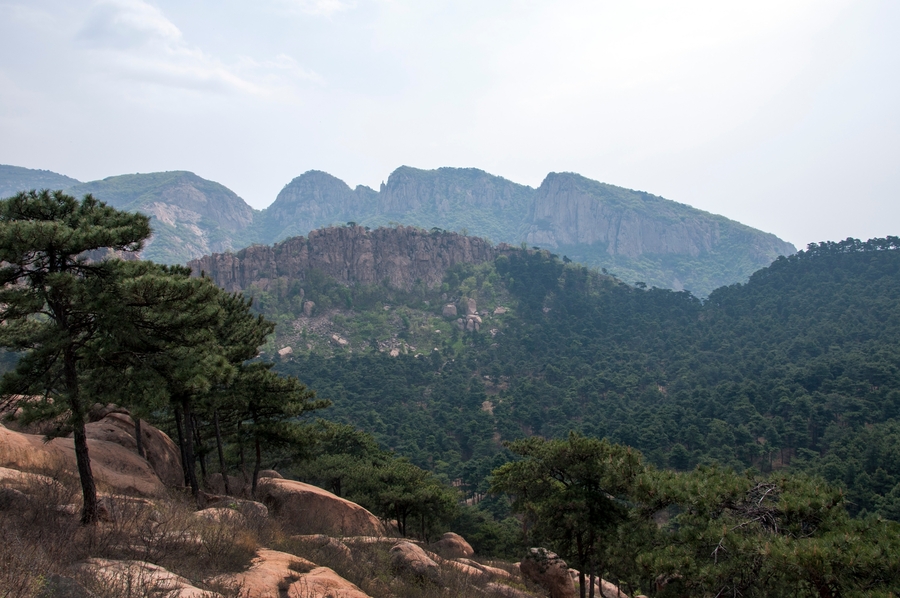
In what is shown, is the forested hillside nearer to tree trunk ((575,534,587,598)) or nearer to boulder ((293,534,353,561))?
tree trunk ((575,534,587,598))

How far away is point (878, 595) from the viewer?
253 inches

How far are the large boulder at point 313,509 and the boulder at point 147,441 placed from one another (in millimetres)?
3036

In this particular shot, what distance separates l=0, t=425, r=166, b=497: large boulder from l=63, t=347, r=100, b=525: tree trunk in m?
3.16

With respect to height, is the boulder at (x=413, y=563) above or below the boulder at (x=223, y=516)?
below

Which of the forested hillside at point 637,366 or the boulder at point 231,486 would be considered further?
the forested hillside at point 637,366

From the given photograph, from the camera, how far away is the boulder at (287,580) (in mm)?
7043

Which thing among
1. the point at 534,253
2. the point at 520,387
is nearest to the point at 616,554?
the point at 520,387

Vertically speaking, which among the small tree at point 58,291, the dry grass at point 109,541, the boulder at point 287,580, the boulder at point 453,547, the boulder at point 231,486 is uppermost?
the small tree at point 58,291

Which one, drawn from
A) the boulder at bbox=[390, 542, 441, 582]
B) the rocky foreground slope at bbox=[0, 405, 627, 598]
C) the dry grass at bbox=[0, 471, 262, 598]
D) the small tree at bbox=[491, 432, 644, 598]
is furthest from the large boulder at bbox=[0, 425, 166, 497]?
the small tree at bbox=[491, 432, 644, 598]

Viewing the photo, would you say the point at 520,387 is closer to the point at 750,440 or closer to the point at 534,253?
the point at 750,440

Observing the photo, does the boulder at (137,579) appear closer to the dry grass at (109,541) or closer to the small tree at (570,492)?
the dry grass at (109,541)

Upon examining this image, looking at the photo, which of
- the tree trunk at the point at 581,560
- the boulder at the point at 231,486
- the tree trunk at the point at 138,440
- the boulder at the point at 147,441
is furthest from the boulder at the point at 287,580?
the boulder at the point at 231,486

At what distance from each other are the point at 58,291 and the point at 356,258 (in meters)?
93.6

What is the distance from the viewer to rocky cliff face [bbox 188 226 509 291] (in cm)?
9119
